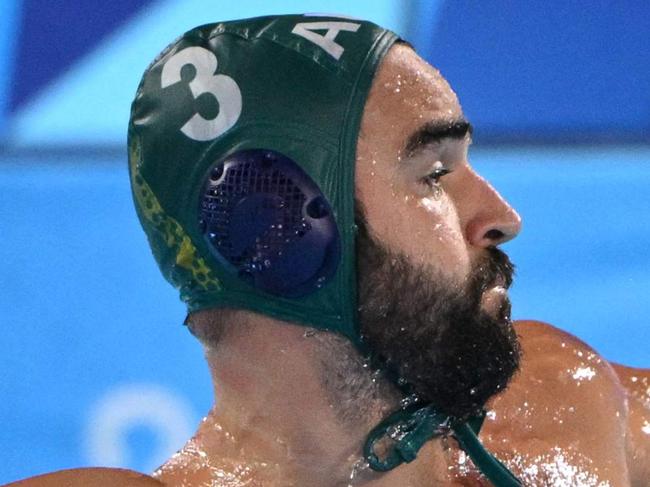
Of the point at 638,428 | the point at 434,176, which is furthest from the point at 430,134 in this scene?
the point at 638,428

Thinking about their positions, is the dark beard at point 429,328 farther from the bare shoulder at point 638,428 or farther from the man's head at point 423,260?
the bare shoulder at point 638,428

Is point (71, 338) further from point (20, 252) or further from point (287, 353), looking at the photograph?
point (287, 353)

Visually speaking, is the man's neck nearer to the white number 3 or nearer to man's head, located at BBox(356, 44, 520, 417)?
man's head, located at BBox(356, 44, 520, 417)

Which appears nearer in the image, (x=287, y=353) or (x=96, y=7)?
(x=287, y=353)

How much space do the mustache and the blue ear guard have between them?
16cm

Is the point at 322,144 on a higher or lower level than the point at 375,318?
higher

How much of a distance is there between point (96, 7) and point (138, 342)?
2.75ft

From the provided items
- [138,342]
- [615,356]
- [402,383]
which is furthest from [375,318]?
[615,356]

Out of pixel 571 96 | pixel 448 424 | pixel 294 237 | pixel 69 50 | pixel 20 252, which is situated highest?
pixel 69 50

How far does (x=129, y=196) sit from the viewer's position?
3.05m

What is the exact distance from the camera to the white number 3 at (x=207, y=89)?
1.36 metres

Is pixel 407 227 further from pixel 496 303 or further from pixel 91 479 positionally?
pixel 91 479

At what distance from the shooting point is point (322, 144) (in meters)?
1.34

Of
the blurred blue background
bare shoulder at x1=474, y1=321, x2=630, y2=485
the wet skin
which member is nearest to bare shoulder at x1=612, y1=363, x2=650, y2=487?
bare shoulder at x1=474, y1=321, x2=630, y2=485
